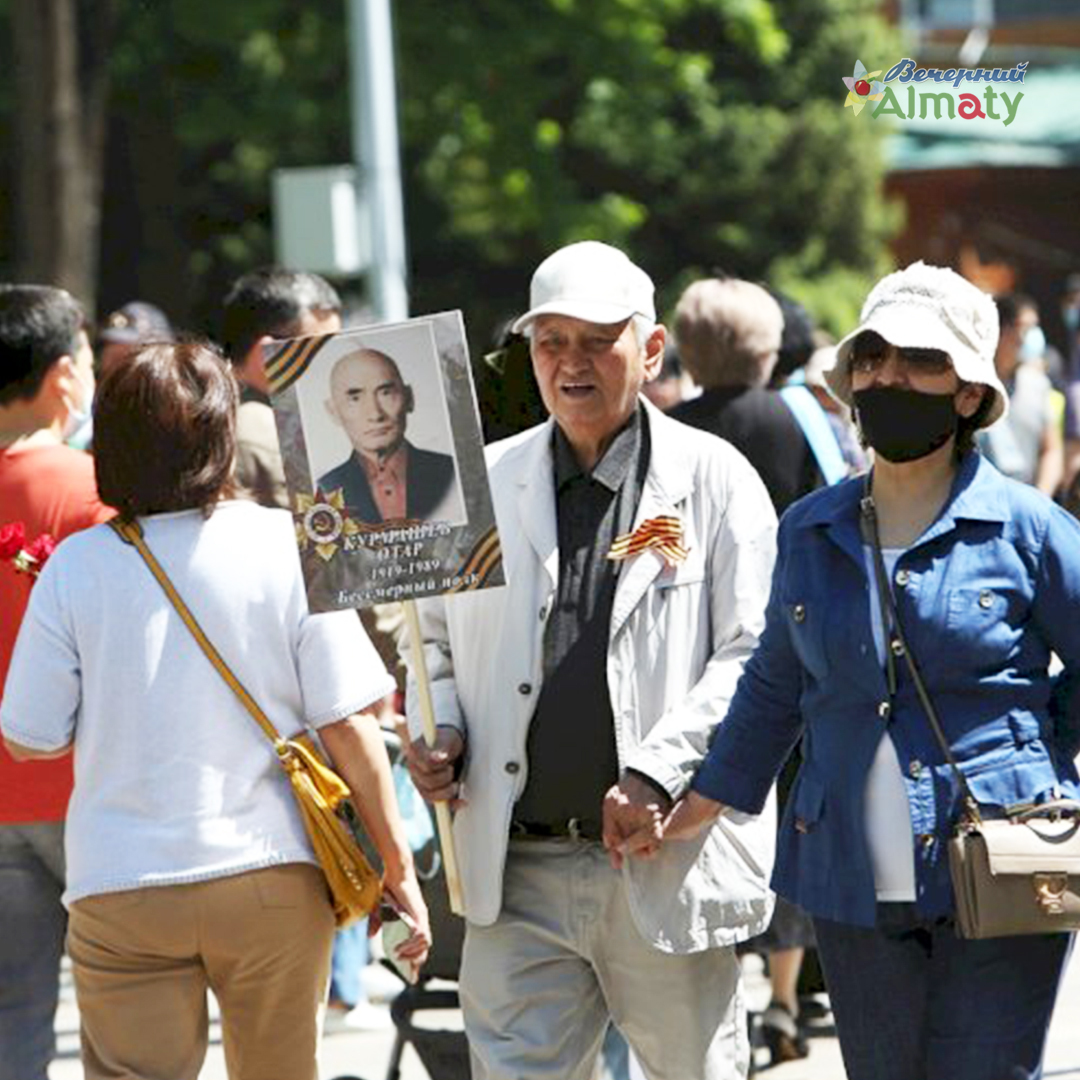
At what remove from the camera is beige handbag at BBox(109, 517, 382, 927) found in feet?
17.4

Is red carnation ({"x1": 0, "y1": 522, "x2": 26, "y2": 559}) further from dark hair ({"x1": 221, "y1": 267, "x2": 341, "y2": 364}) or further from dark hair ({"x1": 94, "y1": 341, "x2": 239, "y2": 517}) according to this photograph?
dark hair ({"x1": 221, "y1": 267, "x2": 341, "y2": 364})

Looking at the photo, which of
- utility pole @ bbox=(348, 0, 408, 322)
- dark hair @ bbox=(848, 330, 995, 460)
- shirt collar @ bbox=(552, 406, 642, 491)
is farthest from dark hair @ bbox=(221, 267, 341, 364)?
utility pole @ bbox=(348, 0, 408, 322)

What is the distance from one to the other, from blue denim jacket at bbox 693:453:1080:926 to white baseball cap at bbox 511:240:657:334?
0.63 m

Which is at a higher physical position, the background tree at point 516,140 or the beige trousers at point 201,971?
the background tree at point 516,140

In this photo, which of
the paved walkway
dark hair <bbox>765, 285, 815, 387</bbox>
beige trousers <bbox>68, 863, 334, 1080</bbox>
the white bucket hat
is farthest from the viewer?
dark hair <bbox>765, 285, 815, 387</bbox>

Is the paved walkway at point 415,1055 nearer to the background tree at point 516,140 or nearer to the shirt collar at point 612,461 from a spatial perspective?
the shirt collar at point 612,461

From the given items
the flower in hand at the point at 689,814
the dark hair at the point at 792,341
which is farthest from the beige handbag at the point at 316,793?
the dark hair at the point at 792,341

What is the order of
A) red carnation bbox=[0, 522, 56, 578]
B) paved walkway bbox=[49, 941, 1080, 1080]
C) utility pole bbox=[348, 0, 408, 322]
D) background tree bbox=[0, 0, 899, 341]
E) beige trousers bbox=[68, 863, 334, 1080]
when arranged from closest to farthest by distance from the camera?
beige trousers bbox=[68, 863, 334, 1080]
red carnation bbox=[0, 522, 56, 578]
paved walkway bbox=[49, 941, 1080, 1080]
utility pole bbox=[348, 0, 408, 322]
background tree bbox=[0, 0, 899, 341]

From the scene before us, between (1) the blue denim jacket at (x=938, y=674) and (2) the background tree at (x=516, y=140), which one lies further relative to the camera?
(2) the background tree at (x=516, y=140)

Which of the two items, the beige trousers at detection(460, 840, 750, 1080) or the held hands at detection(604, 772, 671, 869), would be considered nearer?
the held hands at detection(604, 772, 671, 869)

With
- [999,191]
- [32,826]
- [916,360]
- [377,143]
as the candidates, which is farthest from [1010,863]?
[999,191]

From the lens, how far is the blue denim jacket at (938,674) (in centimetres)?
493

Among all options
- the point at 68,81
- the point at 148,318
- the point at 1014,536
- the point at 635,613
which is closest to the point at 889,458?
the point at 1014,536

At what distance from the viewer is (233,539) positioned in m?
5.37
